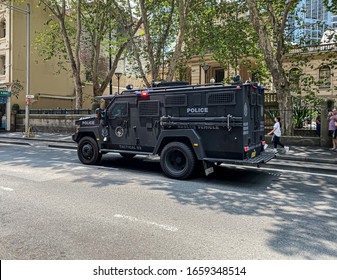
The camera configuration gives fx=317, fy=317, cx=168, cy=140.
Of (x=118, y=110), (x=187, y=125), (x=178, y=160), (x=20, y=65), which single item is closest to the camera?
(x=187, y=125)

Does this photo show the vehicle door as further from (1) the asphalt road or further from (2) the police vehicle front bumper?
(2) the police vehicle front bumper

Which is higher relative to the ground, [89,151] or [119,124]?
[119,124]

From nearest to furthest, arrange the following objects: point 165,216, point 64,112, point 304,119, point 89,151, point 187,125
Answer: point 165,216
point 187,125
point 89,151
point 304,119
point 64,112

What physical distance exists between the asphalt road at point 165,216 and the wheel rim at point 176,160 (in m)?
0.42

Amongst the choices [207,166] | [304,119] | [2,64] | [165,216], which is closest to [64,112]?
[2,64]

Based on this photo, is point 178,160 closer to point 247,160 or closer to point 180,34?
point 247,160

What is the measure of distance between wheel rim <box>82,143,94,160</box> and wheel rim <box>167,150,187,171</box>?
10.4ft

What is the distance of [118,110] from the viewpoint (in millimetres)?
9641

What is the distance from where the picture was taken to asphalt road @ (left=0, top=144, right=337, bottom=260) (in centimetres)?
402

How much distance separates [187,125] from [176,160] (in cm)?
98

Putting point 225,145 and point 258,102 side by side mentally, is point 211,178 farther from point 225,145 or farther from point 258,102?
point 258,102

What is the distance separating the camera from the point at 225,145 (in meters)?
7.79
